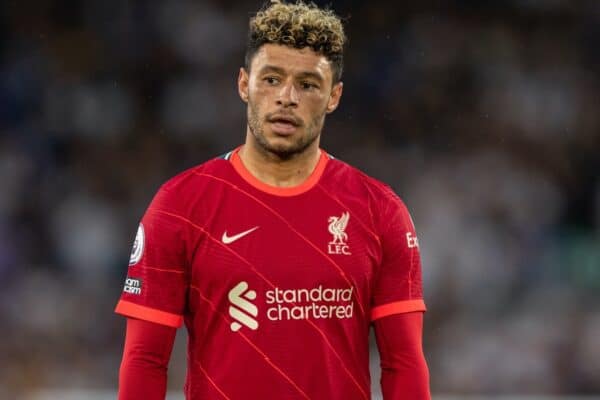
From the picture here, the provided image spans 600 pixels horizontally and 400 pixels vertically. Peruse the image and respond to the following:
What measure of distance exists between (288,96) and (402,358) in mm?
868

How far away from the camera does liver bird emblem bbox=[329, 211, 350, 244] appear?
137 inches

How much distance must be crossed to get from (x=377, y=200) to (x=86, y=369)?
4.77 metres

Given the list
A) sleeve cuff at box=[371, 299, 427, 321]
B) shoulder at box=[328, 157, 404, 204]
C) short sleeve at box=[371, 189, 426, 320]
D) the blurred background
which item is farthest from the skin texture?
the blurred background

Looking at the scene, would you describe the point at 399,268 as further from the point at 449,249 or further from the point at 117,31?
the point at 117,31

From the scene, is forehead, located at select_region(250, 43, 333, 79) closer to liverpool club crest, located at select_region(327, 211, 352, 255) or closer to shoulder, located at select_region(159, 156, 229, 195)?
shoulder, located at select_region(159, 156, 229, 195)

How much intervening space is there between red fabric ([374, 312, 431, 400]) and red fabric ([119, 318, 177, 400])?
26.1 inches

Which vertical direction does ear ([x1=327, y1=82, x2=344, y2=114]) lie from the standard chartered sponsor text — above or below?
above

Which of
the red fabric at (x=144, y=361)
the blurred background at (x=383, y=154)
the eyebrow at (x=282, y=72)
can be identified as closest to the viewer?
the red fabric at (x=144, y=361)

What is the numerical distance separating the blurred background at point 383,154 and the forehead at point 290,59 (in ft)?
14.5

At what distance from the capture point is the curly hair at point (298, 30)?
11.5ft

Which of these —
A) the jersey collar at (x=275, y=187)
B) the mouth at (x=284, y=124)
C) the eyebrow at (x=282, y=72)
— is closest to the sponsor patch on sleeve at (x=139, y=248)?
the jersey collar at (x=275, y=187)

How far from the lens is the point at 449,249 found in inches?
337

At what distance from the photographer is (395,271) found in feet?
11.7

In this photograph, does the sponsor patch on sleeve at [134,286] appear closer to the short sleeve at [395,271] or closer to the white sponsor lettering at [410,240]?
the short sleeve at [395,271]
